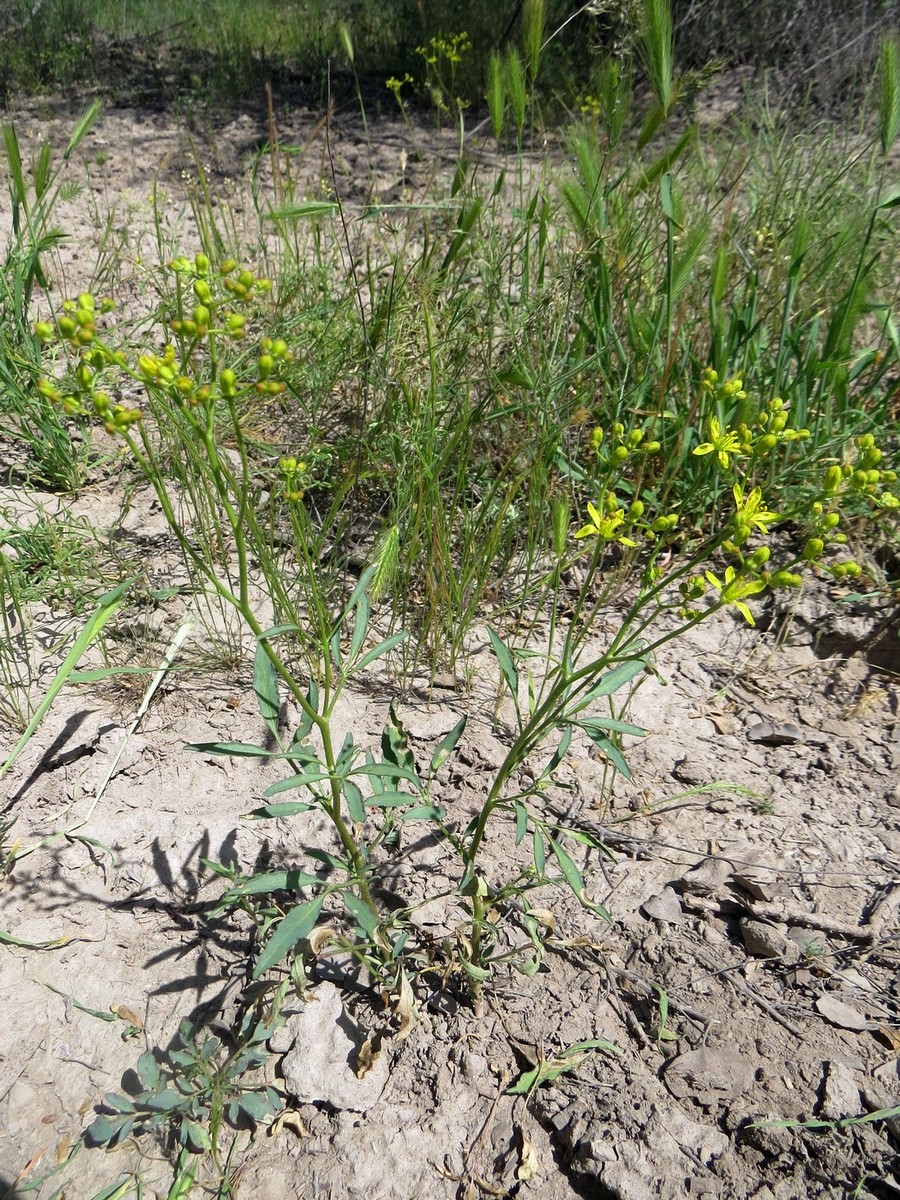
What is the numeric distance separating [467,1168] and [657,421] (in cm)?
173

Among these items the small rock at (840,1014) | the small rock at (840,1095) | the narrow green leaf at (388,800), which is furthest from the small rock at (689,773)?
the narrow green leaf at (388,800)

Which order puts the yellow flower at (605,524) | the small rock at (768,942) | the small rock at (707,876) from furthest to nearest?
1. the small rock at (707,876)
2. the small rock at (768,942)
3. the yellow flower at (605,524)

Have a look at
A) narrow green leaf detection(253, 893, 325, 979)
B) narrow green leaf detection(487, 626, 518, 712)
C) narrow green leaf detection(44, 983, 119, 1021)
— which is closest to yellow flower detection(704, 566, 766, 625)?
narrow green leaf detection(487, 626, 518, 712)

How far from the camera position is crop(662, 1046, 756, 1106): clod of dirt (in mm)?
1327

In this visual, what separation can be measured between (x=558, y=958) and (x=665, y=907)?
224 millimetres

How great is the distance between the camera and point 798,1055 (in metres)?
1.35

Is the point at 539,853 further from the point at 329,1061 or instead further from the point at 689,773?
the point at 689,773

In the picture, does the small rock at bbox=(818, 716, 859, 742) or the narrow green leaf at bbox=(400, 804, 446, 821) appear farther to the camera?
the small rock at bbox=(818, 716, 859, 742)

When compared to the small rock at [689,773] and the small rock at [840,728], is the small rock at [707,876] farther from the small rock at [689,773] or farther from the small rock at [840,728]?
the small rock at [840,728]

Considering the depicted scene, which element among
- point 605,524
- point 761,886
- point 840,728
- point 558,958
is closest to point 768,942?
point 761,886

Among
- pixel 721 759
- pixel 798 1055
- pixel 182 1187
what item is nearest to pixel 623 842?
pixel 721 759

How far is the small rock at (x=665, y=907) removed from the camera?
1563mm

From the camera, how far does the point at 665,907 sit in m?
1.58

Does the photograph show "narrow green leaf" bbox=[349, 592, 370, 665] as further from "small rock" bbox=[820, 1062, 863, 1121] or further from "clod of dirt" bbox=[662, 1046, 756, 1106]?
"small rock" bbox=[820, 1062, 863, 1121]
